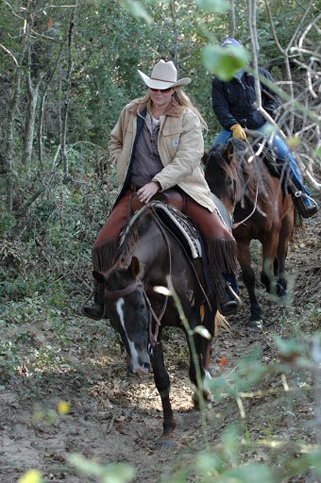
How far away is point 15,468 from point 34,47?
7.52 meters

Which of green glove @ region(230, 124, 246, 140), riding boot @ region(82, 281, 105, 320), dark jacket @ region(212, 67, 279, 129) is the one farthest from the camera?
dark jacket @ region(212, 67, 279, 129)

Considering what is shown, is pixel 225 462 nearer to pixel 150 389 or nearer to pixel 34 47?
pixel 150 389

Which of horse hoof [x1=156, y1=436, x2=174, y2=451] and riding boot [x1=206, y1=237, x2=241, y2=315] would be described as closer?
horse hoof [x1=156, y1=436, x2=174, y2=451]

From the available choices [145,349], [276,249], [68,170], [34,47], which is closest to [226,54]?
[145,349]

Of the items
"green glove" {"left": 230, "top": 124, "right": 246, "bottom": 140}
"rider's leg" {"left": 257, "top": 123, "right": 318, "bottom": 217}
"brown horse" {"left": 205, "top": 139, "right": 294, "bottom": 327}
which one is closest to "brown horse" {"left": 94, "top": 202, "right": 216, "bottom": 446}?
"brown horse" {"left": 205, "top": 139, "right": 294, "bottom": 327}

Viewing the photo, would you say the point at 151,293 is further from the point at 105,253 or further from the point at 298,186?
the point at 298,186

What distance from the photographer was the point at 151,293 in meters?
6.49

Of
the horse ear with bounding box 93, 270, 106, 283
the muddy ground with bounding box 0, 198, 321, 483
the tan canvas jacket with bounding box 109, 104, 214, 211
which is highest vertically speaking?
the tan canvas jacket with bounding box 109, 104, 214, 211

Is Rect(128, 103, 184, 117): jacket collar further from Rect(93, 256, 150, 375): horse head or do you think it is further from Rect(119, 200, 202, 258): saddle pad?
Rect(93, 256, 150, 375): horse head

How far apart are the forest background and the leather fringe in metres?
1.23

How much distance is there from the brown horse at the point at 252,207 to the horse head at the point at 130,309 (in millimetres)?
2768

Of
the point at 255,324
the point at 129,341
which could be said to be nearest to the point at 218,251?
the point at 129,341

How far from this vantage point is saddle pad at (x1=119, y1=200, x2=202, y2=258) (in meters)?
6.77

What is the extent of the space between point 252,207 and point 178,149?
2555 mm
